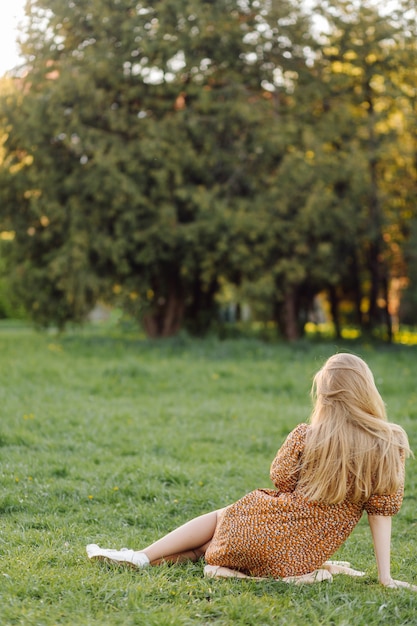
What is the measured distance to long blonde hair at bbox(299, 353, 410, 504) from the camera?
11.8 ft

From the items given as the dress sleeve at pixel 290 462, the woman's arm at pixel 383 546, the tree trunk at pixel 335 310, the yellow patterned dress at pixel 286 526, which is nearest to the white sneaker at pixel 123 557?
the yellow patterned dress at pixel 286 526

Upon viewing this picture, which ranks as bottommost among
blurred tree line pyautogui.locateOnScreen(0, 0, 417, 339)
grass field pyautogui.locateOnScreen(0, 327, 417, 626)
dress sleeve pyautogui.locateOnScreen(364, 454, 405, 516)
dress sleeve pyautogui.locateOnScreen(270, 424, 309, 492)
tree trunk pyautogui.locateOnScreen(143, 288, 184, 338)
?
grass field pyautogui.locateOnScreen(0, 327, 417, 626)

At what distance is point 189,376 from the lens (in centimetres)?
1046

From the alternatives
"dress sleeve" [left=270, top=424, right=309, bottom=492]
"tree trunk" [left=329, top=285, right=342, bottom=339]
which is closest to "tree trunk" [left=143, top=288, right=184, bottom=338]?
"tree trunk" [left=329, top=285, right=342, bottom=339]

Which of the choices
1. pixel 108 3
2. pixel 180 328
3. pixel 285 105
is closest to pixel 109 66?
pixel 108 3

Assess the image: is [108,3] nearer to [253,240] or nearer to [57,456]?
[253,240]

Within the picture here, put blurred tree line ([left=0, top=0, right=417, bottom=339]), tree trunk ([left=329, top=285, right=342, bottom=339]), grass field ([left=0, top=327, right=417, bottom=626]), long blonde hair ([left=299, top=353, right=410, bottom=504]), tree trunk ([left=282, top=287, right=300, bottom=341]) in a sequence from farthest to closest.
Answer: tree trunk ([left=329, top=285, right=342, bottom=339])
tree trunk ([left=282, top=287, right=300, bottom=341])
blurred tree line ([left=0, top=0, right=417, bottom=339])
long blonde hair ([left=299, top=353, right=410, bottom=504])
grass field ([left=0, top=327, right=417, bottom=626])

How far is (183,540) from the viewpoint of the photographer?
3.88m

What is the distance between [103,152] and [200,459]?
915cm

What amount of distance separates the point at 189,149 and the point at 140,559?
11.6m

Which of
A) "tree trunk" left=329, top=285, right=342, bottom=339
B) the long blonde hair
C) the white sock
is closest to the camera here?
the long blonde hair

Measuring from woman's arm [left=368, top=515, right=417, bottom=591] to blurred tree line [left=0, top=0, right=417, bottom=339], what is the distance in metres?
10.9

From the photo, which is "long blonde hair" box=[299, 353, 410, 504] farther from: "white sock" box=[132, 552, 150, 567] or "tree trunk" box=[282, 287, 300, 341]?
"tree trunk" box=[282, 287, 300, 341]

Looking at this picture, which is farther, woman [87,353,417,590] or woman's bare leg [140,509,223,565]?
woman's bare leg [140,509,223,565]
